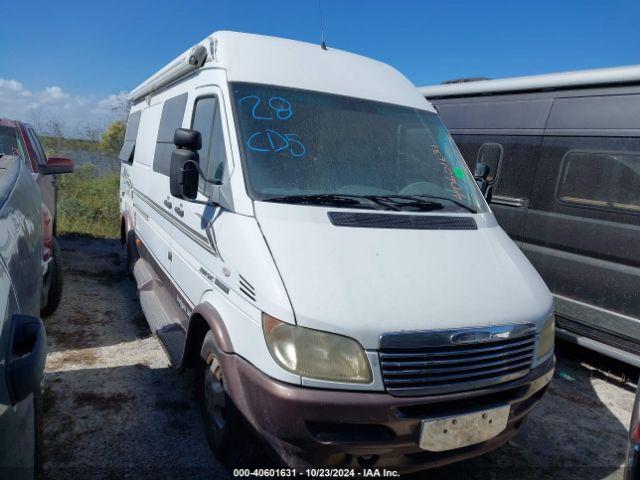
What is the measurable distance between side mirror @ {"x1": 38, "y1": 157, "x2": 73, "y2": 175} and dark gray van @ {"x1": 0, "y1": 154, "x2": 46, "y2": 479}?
3.51 meters

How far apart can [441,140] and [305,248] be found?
1.82 metres

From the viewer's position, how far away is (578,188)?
4707 millimetres

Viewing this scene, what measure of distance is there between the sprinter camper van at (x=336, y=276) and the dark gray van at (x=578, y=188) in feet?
5.62

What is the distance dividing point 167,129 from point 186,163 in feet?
5.67

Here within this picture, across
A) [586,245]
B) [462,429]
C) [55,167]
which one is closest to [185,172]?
[462,429]

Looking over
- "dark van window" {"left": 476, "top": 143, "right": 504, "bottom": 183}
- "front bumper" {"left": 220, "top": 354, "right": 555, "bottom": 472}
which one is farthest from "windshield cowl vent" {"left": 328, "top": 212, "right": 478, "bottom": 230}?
"dark van window" {"left": 476, "top": 143, "right": 504, "bottom": 183}

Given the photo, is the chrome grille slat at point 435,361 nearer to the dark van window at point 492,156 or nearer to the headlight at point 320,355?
the headlight at point 320,355

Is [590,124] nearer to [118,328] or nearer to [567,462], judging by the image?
[567,462]

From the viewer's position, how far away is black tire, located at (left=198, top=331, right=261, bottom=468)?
2614 millimetres

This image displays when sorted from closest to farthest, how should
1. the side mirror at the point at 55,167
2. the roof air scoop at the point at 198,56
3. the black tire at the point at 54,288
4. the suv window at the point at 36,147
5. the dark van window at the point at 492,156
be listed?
1. the roof air scoop at the point at 198,56
2. the black tire at the point at 54,288
3. the dark van window at the point at 492,156
4. the side mirror at the point at 55,167
5. the suv window at the point at 36,147

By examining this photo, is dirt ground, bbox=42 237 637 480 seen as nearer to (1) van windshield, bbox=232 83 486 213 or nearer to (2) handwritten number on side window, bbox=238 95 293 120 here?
(1) van windshield, bbox=232 83 486 213

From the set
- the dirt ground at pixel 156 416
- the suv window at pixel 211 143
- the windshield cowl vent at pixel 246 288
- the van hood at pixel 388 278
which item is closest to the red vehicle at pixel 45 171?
the dirt ground at pixel 156 416

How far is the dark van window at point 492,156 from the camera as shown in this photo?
5.46m

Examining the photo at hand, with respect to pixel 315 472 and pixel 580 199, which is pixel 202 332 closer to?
pixel 315 472
